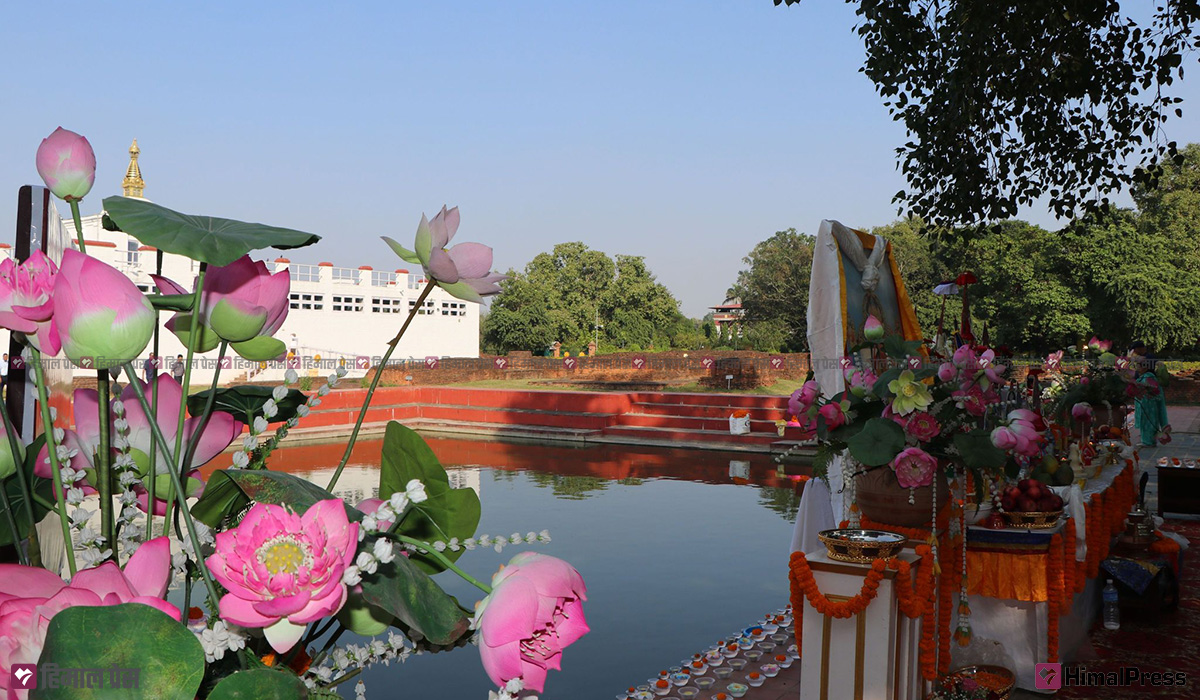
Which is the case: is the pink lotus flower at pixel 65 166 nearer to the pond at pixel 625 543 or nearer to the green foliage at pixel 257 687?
the green foliage at pixel 257 687

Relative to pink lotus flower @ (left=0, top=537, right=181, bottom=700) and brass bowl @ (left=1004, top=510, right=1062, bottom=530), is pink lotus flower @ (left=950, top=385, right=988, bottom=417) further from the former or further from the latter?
pink lotus flower @ (left=0, top=537, right=181, bottom=700)

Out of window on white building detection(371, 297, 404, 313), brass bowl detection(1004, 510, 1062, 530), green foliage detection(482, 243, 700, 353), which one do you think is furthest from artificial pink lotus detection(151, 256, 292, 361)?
green foliage detection(482, 243, 700, 353)

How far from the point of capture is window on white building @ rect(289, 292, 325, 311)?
1146 inches

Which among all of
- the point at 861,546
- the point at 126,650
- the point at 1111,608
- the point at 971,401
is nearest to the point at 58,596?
the point at 126,650

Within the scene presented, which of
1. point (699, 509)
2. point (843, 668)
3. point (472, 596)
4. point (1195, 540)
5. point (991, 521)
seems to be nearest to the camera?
point (843, 668)

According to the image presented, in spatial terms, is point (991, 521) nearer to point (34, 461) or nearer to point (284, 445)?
point (34, 461)

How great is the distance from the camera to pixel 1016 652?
10.6 feet

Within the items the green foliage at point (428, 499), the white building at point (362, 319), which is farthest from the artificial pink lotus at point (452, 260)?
the white building at point (362, 319)

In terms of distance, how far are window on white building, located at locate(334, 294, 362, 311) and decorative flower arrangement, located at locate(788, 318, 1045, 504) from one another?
28826mm

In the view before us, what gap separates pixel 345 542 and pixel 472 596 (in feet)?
14.9

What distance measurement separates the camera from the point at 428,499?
1.98 ft

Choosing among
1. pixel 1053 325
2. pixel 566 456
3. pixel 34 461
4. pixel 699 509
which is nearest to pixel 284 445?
pixel 566 456

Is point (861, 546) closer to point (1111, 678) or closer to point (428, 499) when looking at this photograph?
point (1111, 678)

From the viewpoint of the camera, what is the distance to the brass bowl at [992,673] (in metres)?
2.90
